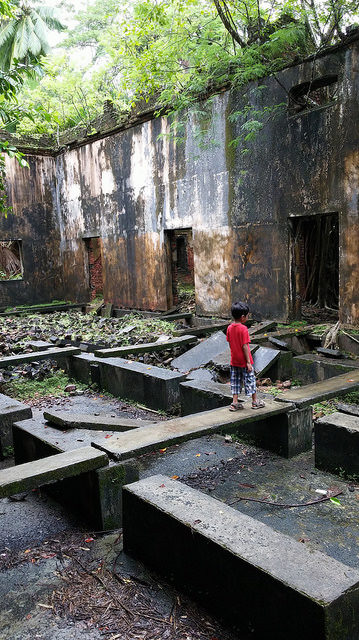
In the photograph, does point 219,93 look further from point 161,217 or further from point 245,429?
point 245,429

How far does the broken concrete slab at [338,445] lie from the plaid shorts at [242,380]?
2.40 ft

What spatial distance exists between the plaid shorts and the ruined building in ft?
14.6

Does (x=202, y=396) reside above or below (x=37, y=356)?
below

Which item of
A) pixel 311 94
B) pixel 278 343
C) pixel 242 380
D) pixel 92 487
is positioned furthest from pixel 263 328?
pixel 92 487

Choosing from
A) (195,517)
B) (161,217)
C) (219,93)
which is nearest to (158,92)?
(219,93)

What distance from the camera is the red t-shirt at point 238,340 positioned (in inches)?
189

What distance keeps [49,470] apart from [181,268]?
1668cm

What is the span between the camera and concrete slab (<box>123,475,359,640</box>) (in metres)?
2.24

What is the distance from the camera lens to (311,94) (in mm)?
9812

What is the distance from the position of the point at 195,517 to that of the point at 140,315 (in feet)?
36.0

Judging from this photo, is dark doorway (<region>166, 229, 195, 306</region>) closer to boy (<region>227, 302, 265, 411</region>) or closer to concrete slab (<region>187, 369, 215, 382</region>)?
concrete slab (<region>187, 369, 215, 382</region>)

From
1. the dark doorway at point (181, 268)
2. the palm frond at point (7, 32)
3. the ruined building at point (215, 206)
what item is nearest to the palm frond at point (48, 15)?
the palm frond at point (7, 32)

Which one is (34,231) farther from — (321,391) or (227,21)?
(321,391)

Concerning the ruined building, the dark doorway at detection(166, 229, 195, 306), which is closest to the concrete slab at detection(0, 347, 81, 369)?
the ruined building
